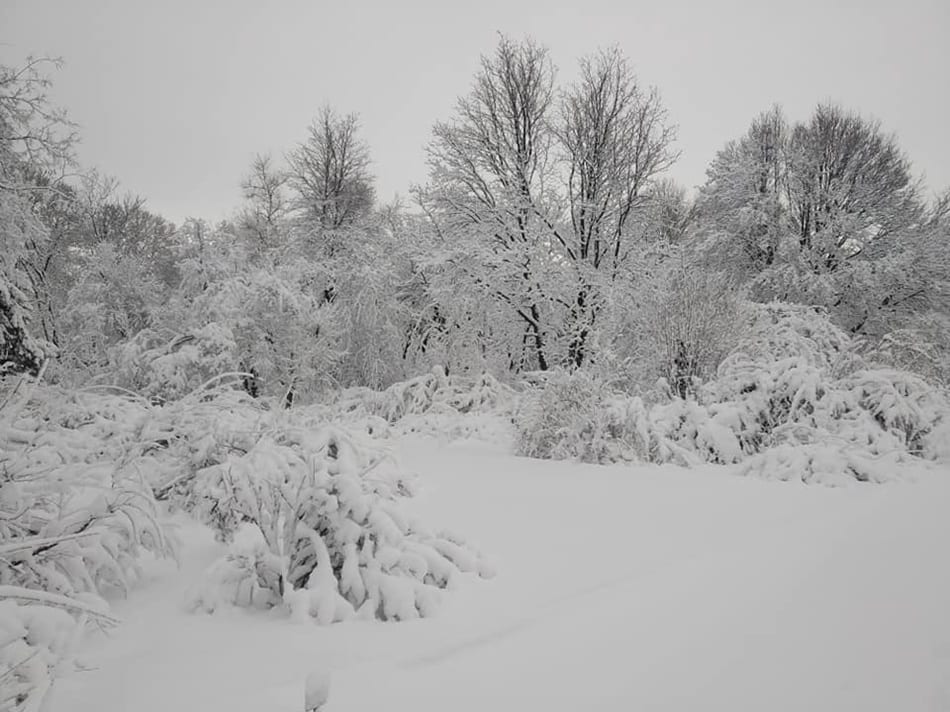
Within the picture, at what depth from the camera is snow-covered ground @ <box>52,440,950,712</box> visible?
157 centimetres

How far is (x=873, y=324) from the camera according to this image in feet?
45.7

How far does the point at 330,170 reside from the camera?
50.8 ft

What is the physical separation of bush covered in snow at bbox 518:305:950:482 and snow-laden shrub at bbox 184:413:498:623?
12.5 feet

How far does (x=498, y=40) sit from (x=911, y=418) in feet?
37.5

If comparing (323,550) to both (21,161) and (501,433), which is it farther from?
(21,161)

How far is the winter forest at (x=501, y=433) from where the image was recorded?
177 centimetres

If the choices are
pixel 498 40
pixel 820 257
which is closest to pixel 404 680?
pixel 498 40

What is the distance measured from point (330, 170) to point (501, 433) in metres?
11.7

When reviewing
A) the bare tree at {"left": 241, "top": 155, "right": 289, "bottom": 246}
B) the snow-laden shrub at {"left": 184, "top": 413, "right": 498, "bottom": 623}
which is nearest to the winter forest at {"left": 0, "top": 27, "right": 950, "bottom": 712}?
the snow-laden shrub at {"left": 184, "top": 413, "right": 498, "bottom": 623}

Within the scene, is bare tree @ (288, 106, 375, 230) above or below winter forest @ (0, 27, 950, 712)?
above

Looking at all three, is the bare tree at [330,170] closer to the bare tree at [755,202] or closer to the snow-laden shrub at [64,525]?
the bare tree at [755,202]

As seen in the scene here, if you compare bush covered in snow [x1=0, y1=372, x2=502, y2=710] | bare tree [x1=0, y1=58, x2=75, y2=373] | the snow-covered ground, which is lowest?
the snow-covered ground

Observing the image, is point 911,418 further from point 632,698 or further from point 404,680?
point 404,680

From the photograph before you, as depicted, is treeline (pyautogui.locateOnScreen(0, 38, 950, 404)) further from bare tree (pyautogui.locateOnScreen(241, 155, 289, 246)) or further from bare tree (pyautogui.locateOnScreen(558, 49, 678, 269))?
bare tree (pyautogui.locateOnScreen(241, 155, 289, 246))
